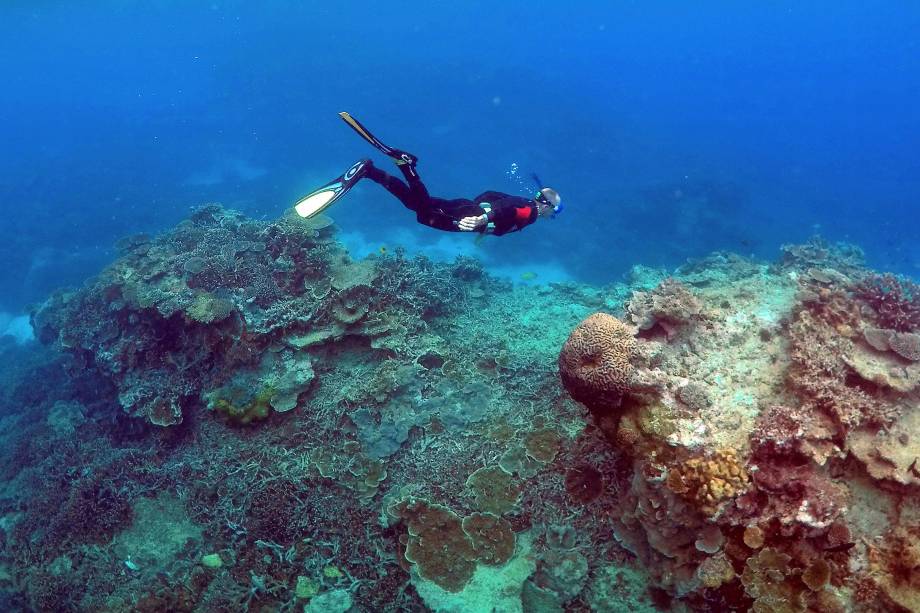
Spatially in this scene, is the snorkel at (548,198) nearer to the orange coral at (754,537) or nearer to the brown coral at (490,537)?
the brown coral at (490,537)

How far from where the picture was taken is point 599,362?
5820 mm

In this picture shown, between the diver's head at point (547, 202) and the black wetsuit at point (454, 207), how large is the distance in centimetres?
11

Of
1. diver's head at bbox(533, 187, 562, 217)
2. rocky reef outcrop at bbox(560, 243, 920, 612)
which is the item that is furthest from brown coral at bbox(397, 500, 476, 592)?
diver's head at bbox(533, 187, 562, 217)

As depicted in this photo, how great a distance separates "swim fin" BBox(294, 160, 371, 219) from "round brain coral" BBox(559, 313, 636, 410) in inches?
163

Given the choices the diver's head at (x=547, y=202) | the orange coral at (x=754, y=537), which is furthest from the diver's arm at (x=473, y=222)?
the orange coral at (x=754, y=537)

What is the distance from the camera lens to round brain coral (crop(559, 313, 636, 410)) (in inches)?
224

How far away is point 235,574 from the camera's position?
707 centimetres

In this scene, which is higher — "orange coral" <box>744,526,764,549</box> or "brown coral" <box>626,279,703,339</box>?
"brown coral" <box>626,279,703,339</box>

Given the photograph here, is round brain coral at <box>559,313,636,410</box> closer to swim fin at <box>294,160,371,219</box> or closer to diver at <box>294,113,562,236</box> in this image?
diver at <box>294,113,562,236</box>

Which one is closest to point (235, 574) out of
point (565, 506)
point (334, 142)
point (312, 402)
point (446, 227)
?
point (312, 402)

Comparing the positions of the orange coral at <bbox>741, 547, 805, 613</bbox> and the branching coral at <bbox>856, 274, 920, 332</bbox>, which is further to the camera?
the branching coral at <bbox>856, 274, 920, 332</bbox>

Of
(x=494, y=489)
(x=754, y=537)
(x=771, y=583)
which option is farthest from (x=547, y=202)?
(x=771, y=583)

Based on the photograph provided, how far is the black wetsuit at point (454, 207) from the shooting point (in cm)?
781

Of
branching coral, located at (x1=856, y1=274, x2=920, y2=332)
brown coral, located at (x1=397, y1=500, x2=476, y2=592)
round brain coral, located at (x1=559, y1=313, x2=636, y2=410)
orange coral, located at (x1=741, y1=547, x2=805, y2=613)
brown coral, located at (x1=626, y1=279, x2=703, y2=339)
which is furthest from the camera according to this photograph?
brown coral, located at (x1=626, y1=279, x2=703, y2=339)
